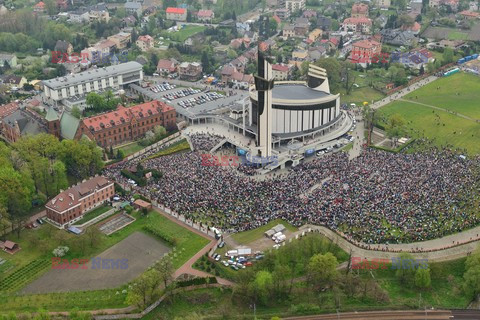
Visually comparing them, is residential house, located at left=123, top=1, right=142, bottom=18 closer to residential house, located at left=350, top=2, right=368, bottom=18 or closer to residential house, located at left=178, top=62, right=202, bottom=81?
residential house, located at left=178, top=62, right=202, bottom=81

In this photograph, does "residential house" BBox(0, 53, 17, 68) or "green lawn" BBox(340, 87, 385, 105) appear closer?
"green lawn" BBox(340, 87, 385, 105)

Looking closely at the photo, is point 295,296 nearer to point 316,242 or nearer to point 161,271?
point 316,242

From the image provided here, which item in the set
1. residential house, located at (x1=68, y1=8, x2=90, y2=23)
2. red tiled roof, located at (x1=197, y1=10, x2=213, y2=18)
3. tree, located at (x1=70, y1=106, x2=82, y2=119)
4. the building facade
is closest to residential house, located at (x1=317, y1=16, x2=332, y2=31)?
red tiled roof, located at (x1=197, y1=10, x2=213, y2=18)

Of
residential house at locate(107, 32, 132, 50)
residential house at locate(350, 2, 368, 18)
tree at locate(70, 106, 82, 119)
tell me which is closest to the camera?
tree at locate(70, 106, 82, 119)

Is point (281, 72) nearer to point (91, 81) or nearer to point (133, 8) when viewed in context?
point (91, 81)

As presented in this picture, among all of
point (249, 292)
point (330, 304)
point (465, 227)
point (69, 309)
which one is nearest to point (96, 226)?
point (69, 309)

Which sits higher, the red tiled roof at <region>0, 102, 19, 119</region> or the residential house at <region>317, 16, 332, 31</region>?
the red tiled roof at <region>0, 102, 19, 119</region>
